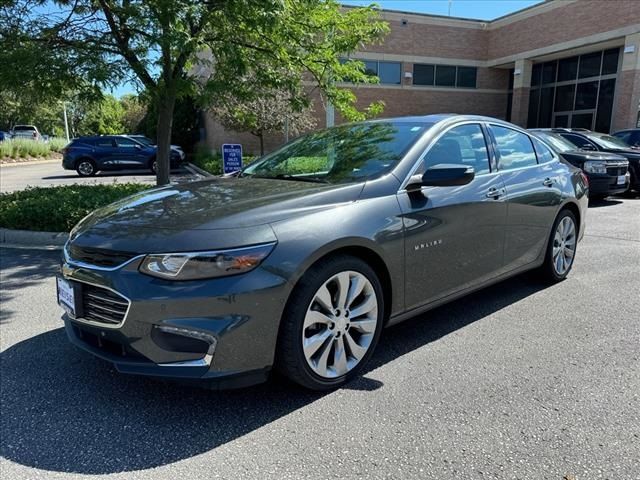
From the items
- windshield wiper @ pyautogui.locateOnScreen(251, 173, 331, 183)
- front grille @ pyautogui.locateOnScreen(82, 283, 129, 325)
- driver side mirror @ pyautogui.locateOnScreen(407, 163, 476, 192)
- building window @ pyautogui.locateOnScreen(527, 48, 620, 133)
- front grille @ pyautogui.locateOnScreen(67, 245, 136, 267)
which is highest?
building window @ pyautogui.locateOnScreen(527, 48, 620, 133)

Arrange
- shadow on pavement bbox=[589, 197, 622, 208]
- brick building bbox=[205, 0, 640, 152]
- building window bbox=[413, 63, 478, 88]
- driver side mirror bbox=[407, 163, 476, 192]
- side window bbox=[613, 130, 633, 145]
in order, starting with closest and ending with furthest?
driver side mirror bbox=[407, 163, 476, 192] < shadow on pavement bbox=[589, 197, 622, 208] < side window bbox=[613, 130, 633, 145] < brick building bbox=[205, 0, 640, 152] < building window bbox=[413, 63, 478, 88]

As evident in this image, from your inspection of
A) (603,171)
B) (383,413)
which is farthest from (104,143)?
(383,413)

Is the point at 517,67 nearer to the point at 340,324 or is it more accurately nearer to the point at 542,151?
the point at 542,151

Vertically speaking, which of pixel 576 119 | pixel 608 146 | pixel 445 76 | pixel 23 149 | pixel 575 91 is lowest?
pixel 23 149

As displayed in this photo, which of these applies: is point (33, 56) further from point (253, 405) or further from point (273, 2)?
point (253, 405)

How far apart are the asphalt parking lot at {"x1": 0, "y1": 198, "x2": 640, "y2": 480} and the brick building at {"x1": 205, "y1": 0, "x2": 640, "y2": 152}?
786 inches

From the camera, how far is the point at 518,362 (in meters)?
3.31

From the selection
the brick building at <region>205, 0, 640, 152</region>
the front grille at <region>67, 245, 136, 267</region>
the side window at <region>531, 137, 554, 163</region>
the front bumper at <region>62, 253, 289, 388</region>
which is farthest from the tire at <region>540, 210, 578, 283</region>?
the brick building at <region>205, 0, 640, 152</region>

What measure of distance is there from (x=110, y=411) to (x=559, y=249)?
419cm

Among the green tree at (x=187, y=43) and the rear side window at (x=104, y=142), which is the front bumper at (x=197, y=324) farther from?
the rear side window at (x=104, y=142)

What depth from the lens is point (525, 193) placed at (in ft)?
13.9

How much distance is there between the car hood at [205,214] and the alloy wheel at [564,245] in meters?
2.67

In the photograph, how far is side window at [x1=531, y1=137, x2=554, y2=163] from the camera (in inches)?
184

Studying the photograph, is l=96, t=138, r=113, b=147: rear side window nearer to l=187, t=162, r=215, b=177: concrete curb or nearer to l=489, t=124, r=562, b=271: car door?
l=187, t=162, r=215, b=177: concrete curb
